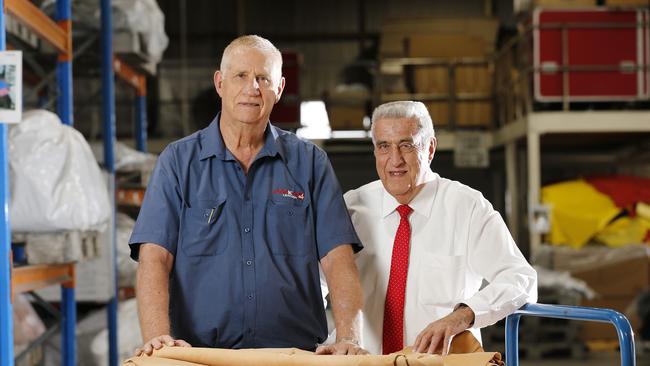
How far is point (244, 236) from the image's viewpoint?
308 cm

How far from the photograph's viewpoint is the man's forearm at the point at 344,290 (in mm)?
3061

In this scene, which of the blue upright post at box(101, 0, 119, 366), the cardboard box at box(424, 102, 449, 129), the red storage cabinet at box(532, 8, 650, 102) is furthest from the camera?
the cardboard box at box(424, 102, 449, 129)

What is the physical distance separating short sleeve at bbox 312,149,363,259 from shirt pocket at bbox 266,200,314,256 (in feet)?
0.13

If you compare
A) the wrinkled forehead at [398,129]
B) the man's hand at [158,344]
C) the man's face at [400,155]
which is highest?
the wrinkled forehead at [398,129]

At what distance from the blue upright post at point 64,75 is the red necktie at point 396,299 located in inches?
145

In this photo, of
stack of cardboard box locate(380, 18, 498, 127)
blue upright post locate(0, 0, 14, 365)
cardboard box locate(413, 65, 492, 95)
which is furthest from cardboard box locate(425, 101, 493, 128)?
blue upright post locate(0, 0, 14, 365)

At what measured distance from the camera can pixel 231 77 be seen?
3.07 meters

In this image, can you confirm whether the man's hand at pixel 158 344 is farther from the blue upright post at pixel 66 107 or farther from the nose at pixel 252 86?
the blue upright post at pixel 66 107

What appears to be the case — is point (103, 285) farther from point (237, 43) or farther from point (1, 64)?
point (237, 43)

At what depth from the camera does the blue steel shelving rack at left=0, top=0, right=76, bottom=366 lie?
15.0 ft

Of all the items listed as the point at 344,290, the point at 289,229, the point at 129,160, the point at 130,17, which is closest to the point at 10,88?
the point at 289,229

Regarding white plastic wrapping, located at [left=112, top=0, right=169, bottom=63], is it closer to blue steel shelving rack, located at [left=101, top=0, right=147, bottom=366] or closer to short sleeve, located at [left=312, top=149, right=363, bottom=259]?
blue steel shelving rack, located at [left=101, top=0, right=147, bottom=366]

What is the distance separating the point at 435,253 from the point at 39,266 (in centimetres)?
301

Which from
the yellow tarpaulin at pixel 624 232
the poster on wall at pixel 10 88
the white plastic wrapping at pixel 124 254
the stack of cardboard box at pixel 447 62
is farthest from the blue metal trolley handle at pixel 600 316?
the stack of cardboard box at pixel 447 62
